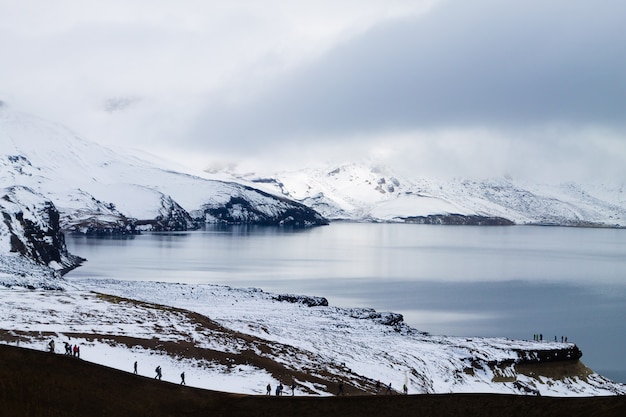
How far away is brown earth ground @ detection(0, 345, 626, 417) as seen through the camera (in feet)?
15.5

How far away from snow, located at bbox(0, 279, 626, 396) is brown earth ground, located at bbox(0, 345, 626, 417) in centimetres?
3151

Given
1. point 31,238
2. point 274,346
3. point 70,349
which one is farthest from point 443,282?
point 70,349

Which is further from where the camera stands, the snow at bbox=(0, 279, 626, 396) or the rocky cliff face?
the rocky cliff face

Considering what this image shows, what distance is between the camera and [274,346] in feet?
157

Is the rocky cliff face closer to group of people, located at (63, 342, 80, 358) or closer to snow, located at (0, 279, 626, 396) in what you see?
snow, located at (0, 279, 626, 396)

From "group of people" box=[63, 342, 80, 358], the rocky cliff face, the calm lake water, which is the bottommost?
the calm lake water

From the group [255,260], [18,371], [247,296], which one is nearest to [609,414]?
[18,371]

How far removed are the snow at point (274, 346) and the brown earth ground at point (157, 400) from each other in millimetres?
31508

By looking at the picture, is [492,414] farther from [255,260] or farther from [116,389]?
[255,260]

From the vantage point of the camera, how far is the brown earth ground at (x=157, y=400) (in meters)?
4.72

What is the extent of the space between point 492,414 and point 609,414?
29.6 inches

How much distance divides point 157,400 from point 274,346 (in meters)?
43.7

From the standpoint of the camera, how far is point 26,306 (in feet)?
168

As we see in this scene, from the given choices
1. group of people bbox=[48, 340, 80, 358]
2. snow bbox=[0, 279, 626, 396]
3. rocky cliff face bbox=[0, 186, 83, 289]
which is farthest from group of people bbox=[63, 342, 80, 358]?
rocky cliff face bbox=[0, 186, 83, 289]
